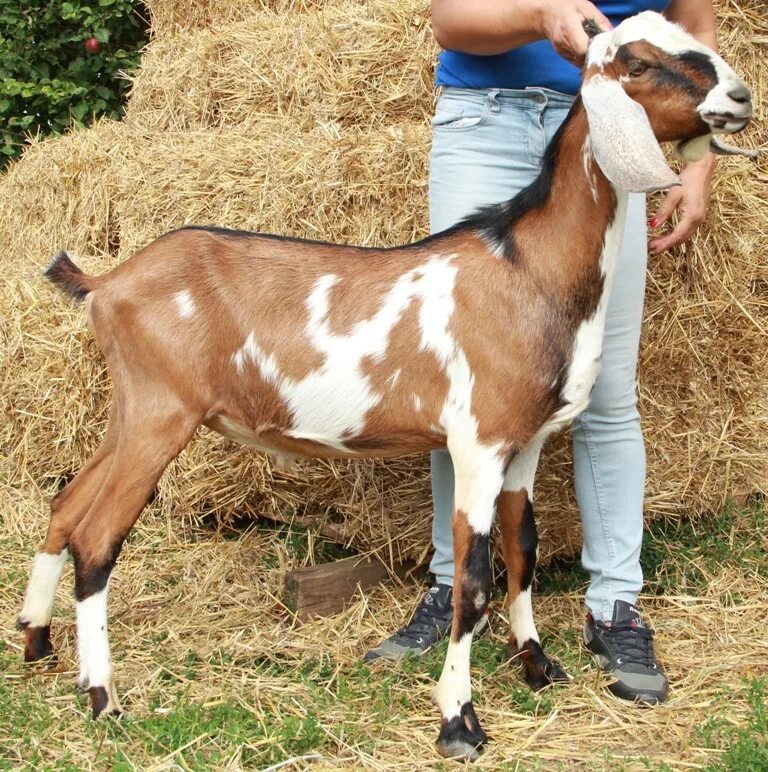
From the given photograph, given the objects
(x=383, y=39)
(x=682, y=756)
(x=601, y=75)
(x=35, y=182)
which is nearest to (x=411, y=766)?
(x=682, y=756)

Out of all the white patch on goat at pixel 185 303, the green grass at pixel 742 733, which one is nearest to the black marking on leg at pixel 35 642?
the white patch on goat at pixel 185 303

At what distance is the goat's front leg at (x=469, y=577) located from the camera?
9.53 feet

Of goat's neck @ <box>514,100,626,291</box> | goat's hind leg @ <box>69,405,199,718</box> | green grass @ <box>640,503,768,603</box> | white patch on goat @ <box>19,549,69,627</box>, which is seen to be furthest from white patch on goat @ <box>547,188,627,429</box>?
white patch on goat @ <box>19,549,69,627</box>

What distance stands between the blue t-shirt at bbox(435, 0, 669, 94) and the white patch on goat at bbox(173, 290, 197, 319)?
3.69ft

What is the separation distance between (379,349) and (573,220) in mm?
671

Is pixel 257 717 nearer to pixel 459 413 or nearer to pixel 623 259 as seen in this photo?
pixel 459 413

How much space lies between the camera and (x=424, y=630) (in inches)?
140

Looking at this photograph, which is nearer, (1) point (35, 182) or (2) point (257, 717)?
(2) point (257, 717)

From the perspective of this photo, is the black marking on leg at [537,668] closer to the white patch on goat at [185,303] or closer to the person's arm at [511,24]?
the white patch on goat at [185,303]

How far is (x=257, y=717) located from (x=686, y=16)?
2.61m

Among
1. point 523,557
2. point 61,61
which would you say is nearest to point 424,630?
point 523,557

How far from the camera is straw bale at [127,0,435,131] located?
4520 millimetres

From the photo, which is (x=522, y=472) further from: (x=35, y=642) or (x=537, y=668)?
(x=35, y=642)

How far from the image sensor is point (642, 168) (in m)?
2.53
